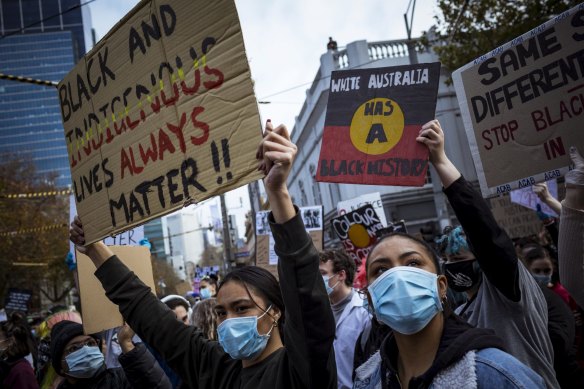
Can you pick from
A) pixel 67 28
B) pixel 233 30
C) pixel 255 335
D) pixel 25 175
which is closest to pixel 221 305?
pixel 255 335

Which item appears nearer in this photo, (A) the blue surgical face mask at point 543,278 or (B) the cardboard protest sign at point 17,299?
(A) the blue surgical face mask at point 543,278

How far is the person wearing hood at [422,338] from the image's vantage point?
1.64m

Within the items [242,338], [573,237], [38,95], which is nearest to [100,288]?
[242,338]

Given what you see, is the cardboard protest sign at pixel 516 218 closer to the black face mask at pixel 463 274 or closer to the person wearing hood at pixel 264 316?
the black face mask at pixel 463 274

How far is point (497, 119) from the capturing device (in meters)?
3.17

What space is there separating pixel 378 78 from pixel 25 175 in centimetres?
2880

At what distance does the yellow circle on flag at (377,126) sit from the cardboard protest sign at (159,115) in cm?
131

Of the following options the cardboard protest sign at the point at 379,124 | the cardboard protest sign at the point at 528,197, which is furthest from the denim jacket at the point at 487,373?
the cardboard protest sign at the point at 528,197

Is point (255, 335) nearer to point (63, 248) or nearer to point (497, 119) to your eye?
point (497, 119)

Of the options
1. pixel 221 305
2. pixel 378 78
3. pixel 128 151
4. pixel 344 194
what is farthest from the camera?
pixel 344 194

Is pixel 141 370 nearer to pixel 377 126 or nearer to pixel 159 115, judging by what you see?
pixel 159 115

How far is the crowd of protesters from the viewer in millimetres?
1783

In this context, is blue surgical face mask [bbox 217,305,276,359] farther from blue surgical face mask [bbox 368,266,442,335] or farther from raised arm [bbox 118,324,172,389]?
raised arm [bbox 118,324,172,389]

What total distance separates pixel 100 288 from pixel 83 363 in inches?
21.3
